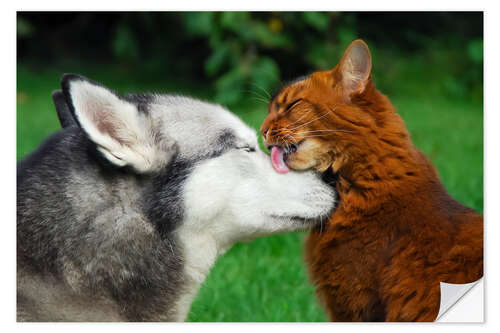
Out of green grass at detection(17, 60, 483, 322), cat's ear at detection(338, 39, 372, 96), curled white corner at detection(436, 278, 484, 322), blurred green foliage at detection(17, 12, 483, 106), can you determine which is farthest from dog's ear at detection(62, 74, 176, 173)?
blurred green foliage at detection(17, 12, 483, 106)

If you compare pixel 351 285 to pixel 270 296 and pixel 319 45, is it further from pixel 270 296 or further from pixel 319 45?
pixel 319 45

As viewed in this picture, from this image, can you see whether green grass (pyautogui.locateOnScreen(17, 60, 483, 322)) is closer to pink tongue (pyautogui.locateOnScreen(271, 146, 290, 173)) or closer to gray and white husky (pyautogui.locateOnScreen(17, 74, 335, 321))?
pink tongue (pyautogui.locateOnScreen(271, 146, 290, 173))

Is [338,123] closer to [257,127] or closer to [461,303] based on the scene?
[257,127]

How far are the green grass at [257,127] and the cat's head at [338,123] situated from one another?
1.67 ft

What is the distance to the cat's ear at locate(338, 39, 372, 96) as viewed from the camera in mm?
2521

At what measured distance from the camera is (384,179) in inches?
99.8

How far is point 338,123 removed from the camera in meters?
2.55

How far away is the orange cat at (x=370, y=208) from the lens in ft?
7.83

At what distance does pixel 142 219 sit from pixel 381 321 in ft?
3.81

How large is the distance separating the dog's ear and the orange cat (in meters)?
0.57

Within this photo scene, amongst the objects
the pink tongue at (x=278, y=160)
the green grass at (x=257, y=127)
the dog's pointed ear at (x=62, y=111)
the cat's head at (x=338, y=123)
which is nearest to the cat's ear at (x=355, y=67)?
the cat's head at (x=338, y=123)

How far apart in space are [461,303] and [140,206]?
153 centimetres

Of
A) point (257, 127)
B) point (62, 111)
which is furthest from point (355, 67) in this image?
point (62, 111)

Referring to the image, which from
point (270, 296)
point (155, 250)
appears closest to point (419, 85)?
point (270, 296)
